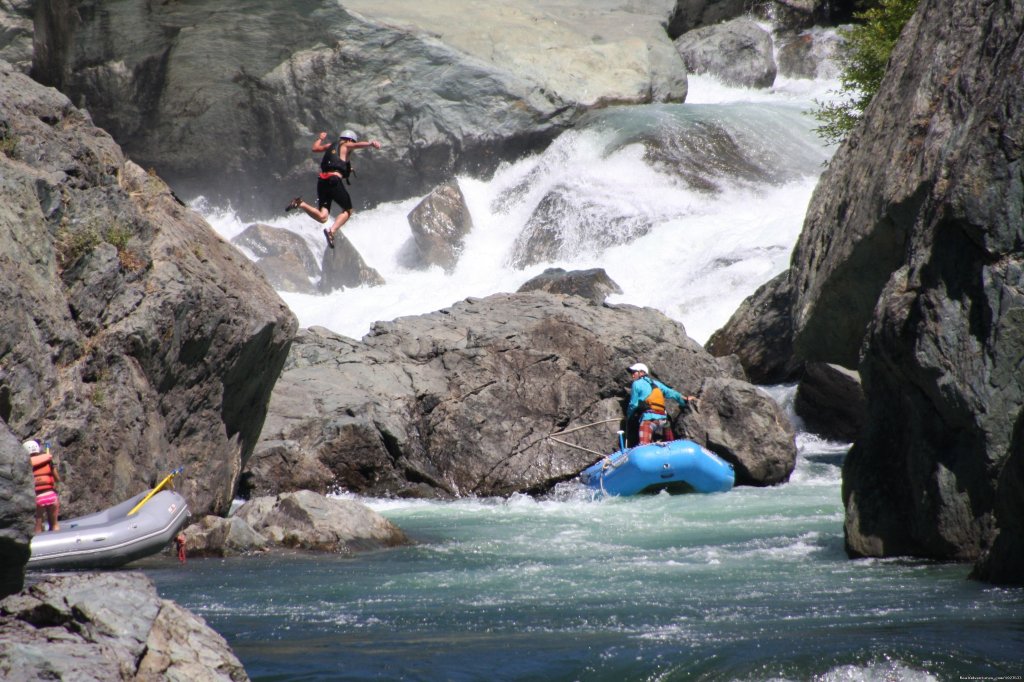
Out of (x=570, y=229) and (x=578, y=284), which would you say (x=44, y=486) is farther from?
(x=570, y=229)

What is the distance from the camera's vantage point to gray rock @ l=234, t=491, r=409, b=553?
32.0 feet

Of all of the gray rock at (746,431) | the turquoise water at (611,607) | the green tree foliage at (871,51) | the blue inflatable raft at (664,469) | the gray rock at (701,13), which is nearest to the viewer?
the turquoise water at (611,607)

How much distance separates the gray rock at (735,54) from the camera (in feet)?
110

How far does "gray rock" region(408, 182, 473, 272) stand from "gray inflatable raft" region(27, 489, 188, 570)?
1971 cm

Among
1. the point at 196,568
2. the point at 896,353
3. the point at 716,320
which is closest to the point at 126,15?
the point at 716,320

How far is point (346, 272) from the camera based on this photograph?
26531mm

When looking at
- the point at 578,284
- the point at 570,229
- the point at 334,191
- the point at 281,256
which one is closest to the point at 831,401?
the point at 578,284

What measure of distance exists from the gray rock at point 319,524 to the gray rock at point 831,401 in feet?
26.2

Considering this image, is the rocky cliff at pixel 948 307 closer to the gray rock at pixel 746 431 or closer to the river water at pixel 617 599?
the river water at pixel 617 599

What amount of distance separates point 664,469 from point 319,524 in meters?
4.66

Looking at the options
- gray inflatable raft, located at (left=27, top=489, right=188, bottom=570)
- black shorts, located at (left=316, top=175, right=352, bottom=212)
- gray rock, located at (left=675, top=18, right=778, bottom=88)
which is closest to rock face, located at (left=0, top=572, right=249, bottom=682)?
gray inflatable raft, located at (left=27, top=489, right=188, bottom=570)

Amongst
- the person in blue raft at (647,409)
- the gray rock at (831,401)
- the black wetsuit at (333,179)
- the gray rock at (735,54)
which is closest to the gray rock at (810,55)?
the gray rock at (735,54)

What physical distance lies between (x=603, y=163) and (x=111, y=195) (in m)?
19.4

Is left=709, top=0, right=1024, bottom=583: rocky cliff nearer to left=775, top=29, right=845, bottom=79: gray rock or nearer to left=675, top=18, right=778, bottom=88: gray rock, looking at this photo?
left=675, top=18, right=778, bottom=88: gray rock
